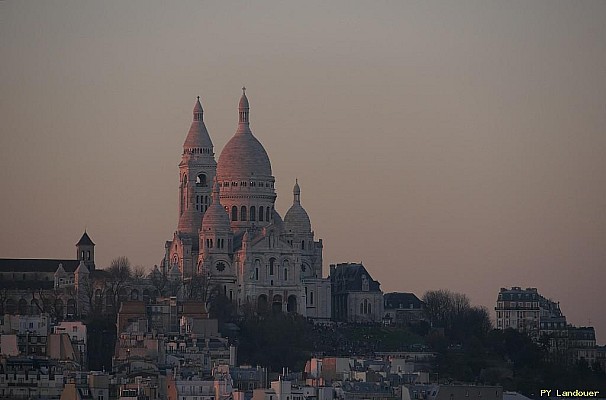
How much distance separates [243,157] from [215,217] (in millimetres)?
6138

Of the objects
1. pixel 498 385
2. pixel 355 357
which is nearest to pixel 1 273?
pixel 355 357

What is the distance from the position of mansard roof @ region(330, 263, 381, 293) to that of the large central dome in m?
7.42

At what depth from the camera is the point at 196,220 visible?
629 feet

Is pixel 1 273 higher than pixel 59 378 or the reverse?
higher

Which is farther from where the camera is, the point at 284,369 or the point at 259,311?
the point at 259,311

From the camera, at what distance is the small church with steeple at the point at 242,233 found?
7352 inches

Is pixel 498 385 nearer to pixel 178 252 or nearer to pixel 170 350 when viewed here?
pixel 170 350

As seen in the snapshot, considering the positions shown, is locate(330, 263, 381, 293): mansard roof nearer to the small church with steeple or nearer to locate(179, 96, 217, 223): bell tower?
the small church with steeple

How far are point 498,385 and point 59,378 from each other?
2044 centimetres

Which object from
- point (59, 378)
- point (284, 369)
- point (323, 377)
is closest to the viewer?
point (59, 378)

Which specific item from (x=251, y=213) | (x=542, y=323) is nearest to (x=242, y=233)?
(x=251, y=213)

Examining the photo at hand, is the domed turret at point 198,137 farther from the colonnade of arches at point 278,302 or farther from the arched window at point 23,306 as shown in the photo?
the arched window at point 23,306

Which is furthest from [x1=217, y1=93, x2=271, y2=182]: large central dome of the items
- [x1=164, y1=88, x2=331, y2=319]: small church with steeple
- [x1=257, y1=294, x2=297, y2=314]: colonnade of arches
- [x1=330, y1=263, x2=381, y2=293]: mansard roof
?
[x1=257, y1=294, x2=297, y2=314]: colonnade of arches

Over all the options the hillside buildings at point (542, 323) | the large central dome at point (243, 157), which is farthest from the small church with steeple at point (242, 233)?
the hillside buildings at point (542, 323)
